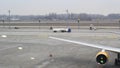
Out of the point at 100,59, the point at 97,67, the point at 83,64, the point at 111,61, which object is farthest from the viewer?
the point at 111,61

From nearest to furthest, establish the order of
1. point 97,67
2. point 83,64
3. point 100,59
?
point 100,59, point 97,67, point 83,64

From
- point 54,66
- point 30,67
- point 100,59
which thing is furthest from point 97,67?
point 30,67

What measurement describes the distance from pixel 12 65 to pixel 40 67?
2.82 m

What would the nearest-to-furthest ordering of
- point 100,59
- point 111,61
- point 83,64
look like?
point 100,59, point 83,64, point 111,61

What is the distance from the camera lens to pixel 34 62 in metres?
24.2

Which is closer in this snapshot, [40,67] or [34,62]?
[40,67]

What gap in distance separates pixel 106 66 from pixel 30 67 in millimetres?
6697

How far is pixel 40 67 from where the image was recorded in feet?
71.2

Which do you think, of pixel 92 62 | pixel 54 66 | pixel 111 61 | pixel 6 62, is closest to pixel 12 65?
pixel 6 62

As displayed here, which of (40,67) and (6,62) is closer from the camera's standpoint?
(40,67)

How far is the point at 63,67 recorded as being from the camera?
71.1 ft

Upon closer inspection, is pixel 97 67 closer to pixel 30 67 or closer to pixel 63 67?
pixel 63 67

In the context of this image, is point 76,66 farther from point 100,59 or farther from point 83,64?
point 100,59

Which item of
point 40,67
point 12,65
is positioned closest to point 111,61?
point 40,67
